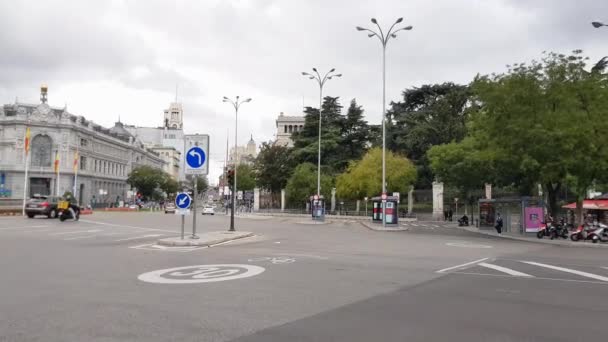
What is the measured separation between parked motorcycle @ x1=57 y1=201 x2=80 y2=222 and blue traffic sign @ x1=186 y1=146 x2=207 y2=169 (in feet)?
66.4

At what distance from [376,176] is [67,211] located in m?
39.0

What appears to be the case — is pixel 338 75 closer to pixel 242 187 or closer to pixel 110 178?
pixel 242 187

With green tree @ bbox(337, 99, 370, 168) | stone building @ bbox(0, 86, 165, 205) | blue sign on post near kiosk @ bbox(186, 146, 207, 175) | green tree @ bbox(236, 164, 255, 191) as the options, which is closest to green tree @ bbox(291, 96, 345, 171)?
green tree @ bbox(337, 99, 370, 168)

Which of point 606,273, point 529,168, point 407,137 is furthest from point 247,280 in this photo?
point 407,137

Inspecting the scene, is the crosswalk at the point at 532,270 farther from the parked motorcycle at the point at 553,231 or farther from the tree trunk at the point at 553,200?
the tree trunk at the point at 553,200

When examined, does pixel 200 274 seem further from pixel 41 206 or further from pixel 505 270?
pixel 41 206

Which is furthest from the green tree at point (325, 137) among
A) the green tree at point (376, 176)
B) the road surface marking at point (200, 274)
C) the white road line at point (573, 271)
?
the road surface marking at point (200, 274)

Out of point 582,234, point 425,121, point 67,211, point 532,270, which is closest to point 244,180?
point 425,121

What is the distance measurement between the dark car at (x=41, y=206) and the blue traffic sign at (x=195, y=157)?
2354 cm

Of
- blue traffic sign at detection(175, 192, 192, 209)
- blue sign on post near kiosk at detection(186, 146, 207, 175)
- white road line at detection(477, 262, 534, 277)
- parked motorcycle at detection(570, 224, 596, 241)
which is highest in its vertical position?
blue sign on post near kiosk at detection(186, 146, 207, 175)

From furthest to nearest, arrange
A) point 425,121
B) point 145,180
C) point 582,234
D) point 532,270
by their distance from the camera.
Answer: point 145,180 → point 425,121 → point 582,234 → point 532,270

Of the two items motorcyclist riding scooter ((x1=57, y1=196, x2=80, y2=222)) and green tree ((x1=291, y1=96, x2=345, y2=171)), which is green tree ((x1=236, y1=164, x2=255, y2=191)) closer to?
green tree ((x1=291, y1=96, x2=345, y2=171))

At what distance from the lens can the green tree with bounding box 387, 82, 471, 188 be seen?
70125 mm

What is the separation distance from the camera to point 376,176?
215 ft
